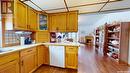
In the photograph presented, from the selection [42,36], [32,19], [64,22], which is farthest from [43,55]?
[64,22]

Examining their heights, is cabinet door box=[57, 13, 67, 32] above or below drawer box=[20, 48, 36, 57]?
above

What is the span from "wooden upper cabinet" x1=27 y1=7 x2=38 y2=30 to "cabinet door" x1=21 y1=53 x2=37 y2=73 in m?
0.96

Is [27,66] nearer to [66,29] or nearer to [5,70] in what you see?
[5,70]

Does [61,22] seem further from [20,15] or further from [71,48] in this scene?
[20,15]

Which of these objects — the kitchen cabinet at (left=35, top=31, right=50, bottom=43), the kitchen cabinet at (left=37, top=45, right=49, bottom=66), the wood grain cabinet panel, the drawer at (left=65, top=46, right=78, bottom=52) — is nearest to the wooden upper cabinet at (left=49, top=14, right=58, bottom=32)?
the wood grain cabinet panel

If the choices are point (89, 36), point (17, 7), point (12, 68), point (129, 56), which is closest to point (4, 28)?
point (17, 7)

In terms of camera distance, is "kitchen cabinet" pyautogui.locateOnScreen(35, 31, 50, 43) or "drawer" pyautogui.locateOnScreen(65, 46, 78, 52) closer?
"drawer" pyautogui.locateOnScreen(65, 46, 78, 52)

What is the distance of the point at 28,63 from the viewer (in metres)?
2.69

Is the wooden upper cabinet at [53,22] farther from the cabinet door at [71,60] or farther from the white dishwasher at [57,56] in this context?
the cabinet door at [71,60]

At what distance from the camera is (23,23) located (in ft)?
9.38

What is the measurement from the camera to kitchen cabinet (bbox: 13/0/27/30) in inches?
98.2

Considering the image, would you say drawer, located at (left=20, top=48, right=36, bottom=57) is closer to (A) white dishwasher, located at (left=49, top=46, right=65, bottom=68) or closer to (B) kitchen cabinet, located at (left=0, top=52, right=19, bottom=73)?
(B) kitchen cabinet, located at (left=0, top=52, right=19, bottom=73)

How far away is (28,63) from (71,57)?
4.32ft

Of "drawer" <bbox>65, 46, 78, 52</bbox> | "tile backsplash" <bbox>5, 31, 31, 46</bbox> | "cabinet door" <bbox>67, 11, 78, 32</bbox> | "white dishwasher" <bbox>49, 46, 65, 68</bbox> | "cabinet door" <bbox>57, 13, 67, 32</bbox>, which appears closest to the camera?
"tile backsplash" <bbox>5, 31, 31, 46</bbox>
